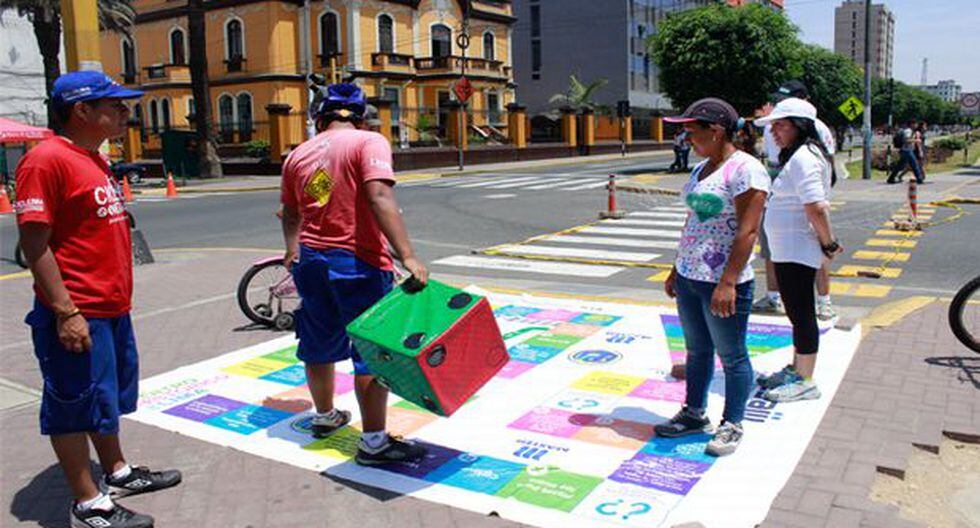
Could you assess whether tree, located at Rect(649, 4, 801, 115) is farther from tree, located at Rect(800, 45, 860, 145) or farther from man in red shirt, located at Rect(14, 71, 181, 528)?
man in red shirt, located at Rect(14, 71, 181, 528)

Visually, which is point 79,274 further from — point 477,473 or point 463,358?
point 477,473

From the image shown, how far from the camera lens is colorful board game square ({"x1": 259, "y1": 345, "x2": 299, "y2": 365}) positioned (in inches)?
256

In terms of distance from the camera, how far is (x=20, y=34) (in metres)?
41.8

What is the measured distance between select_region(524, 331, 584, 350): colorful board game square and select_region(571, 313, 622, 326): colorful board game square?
502mm

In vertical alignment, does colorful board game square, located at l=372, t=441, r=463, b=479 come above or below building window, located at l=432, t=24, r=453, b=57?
below

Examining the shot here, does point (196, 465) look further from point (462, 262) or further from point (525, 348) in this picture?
point (462, 262)

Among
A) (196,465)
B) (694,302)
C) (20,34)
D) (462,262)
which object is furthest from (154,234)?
(20,34)

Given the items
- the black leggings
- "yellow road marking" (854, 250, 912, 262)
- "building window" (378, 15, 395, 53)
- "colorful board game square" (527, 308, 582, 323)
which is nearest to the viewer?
the black leggings

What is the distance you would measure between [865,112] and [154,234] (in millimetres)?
19658

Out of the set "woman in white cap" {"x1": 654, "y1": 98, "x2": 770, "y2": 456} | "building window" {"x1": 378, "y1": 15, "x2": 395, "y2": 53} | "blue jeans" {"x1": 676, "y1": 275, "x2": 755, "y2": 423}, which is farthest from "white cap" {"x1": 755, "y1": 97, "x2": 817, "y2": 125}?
"building window" {"x1": 378, "y1": 15, "x2": 395, "y2": 53}

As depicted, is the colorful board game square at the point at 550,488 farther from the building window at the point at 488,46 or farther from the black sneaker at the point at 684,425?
the building window at the point at 488,46

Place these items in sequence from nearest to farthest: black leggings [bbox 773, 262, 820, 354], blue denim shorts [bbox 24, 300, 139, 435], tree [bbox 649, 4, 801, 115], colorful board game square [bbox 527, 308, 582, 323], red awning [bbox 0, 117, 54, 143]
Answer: blue denim shorts [bbox 24, 300, 139, 435] < black leggings [bbox 773, 262, 820, 354] < colorful board game square [bbox 527, 308, 582, 323] < red awning [bbox 0, 117, 54, 143] < tree [bbox 649, 4, 801, 115]

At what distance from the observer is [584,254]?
39.8ft

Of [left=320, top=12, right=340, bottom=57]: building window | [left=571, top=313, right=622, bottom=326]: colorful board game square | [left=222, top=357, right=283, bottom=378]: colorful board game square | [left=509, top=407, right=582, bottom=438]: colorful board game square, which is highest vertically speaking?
[left=320, top=12, right=340, bottom=57]: building window
